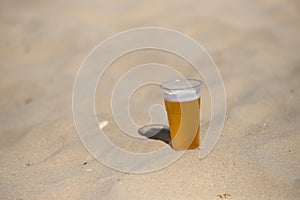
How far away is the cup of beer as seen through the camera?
1643 millimetres

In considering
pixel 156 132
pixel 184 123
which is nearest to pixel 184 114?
pixel 184 123

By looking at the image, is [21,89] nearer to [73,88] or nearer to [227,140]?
[73,88]

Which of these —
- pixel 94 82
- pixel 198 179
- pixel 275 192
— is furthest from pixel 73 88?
pixel 275 192

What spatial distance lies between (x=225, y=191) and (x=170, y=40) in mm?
1845

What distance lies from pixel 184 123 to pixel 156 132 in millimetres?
293

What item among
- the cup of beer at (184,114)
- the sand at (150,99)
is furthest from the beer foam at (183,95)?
the sand at (150,99)

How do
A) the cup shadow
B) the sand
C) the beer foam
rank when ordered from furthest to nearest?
the cup shadow, the beer foam, the sand

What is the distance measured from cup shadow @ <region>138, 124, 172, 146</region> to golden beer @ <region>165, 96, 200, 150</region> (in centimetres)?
11

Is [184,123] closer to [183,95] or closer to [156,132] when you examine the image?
[183,95]

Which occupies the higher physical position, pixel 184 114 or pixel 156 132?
pixel 184 114

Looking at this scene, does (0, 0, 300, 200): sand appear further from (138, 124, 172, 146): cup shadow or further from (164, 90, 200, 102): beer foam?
(164, 90, 200, 102): beer foam

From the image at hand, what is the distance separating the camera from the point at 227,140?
180cm

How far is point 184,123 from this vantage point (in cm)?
167

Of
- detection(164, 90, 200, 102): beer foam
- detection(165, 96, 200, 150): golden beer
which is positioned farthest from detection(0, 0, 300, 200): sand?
detection(164, 90, 200, 102): beer foam
